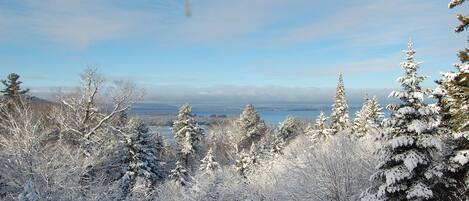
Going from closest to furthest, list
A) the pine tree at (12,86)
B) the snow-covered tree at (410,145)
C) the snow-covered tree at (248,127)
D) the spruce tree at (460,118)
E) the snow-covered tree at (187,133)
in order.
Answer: the spruce tree at (460,118), the snow-covered tree at (410,145), the pine tree at (12,86), the snow-covered tree at (187,133), the snow-covered tree at (248,127)

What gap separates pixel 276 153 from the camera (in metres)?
58.3

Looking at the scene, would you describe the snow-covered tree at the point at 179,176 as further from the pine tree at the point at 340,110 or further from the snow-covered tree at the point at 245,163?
the pine tree at the point at 340,110

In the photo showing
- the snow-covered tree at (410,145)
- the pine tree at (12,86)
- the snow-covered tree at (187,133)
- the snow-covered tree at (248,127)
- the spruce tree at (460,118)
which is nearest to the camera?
the spruce tree at (460,118)

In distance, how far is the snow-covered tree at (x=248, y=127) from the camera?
82.8 meters

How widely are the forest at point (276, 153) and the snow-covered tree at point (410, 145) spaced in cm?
3

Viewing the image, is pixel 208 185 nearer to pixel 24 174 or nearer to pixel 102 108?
pixel 102 108

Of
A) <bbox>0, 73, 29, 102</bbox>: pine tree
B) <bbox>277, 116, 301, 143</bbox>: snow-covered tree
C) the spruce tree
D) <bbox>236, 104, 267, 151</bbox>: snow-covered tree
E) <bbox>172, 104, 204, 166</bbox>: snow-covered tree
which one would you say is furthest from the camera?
<bbox>236, 104, 267, 151</bbox>: snow-covered tree

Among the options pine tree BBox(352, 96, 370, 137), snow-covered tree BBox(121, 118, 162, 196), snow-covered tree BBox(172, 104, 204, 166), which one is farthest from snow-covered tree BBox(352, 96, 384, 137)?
snow-covered tree BBox(172, 104, 204, 166)

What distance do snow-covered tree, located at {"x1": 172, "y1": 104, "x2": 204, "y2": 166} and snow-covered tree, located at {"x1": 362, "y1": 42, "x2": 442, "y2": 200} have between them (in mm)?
51768

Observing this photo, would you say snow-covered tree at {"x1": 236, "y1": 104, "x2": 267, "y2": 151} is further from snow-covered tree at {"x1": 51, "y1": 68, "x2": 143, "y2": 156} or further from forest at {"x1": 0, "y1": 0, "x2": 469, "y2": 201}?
snow-covered tree at {"x1": 51, "y1": 68, "x2": 143, "y2": 156}

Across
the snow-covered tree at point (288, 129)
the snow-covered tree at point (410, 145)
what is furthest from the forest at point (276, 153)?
the snow-covered tree at point (288, 129)

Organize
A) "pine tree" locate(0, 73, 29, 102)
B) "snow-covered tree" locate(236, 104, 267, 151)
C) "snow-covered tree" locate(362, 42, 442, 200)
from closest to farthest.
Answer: "snow-covered tree" locate(362, 42, 442, 200) < "pine tree" locate(0, 73, 29, 102) < "snow-covered tree" locate(236, 104, 267, 151)

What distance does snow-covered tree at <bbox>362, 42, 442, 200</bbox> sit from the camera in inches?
583

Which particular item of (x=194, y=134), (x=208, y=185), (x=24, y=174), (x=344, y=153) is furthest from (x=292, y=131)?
(x=24, y=174)
